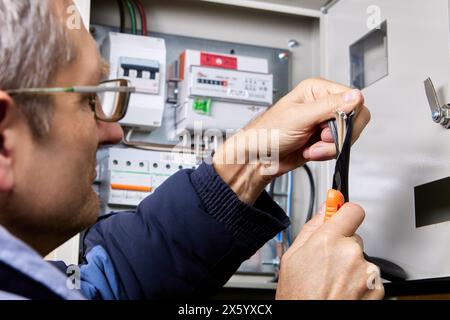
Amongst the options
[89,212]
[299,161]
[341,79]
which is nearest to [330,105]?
[299,161]

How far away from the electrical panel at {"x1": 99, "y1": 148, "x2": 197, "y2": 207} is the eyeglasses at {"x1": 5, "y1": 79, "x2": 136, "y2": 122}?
573 mm

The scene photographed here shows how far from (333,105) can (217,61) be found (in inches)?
30.2

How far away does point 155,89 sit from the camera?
66.8 inches

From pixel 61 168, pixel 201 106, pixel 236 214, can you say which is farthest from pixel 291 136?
pixel 201 106

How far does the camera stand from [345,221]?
2.88 feet

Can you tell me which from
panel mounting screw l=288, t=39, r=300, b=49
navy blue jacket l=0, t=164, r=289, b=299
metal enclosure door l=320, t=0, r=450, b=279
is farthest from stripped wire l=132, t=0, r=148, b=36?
navy blue jacket l=0, t=164, r=289, b=299

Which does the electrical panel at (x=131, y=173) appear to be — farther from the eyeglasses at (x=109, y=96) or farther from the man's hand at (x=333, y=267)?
the man's hand at (x=333, y=267)

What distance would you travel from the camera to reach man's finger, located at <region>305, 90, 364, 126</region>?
1.01m

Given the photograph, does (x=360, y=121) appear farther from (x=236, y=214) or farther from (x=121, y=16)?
(x=121, y=16)

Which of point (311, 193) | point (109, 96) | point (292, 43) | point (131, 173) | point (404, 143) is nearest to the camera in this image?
point (109, 96)

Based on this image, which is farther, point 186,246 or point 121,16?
point 121,16

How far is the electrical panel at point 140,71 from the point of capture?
1669 mm

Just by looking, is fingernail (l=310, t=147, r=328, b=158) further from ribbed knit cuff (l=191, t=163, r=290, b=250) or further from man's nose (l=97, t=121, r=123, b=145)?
man's nose (l=97, t=121, r=123, b=145)

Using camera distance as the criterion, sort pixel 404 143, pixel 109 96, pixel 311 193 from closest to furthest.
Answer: pixel 109 96 → pixel 404 143 → pixel 311 193
